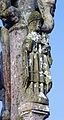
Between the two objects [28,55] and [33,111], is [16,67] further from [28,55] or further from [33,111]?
[33,111]

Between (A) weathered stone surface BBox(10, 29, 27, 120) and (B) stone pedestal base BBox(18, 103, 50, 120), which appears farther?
(A) weathered stone surface BBox(10, 29, 27, 120)

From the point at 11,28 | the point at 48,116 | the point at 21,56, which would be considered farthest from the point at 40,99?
the point at 11,28

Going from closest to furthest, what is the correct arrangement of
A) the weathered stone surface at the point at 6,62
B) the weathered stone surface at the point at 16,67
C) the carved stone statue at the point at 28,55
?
the carved stone statue at the point at 28,55, the weathered stone surface at the point at 16,67, the weathered stone surface at the point at 6,62

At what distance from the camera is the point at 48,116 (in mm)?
9945

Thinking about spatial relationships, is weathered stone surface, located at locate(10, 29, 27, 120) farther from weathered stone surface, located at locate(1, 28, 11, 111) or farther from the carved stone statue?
weathered stone surface, located at locate(1, 28, 11, 111)

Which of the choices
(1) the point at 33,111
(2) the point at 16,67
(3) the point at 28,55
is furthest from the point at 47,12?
(1) the point at 33,111

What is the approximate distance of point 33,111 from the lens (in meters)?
9.71

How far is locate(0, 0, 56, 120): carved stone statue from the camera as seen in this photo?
9859 millimetres

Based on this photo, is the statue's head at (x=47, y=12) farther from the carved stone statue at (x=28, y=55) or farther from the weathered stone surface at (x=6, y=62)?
the weathered stone surface at (x=6, y=62)

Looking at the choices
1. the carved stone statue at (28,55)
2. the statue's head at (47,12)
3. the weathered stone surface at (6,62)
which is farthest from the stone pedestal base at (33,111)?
the statue's head at (47,12)

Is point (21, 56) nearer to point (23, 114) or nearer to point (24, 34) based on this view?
point (24, 34)

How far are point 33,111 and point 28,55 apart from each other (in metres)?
1.20

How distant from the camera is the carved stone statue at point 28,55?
986 centimetres

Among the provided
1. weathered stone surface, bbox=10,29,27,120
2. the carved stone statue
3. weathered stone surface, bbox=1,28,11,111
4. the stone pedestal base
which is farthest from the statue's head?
the stone pedestal base
